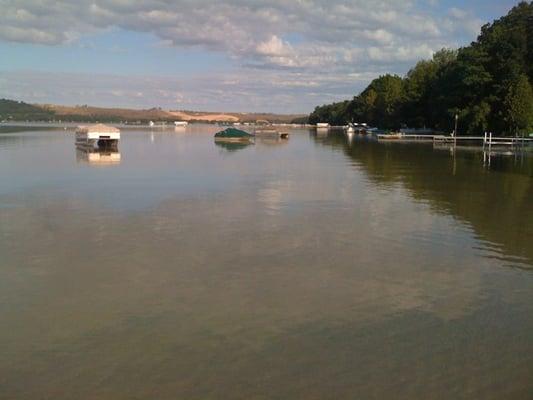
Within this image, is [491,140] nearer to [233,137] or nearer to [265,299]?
[233,137]

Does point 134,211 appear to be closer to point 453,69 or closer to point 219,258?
point 219,258

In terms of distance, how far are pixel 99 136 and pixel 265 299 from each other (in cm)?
4717

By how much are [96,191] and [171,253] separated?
39.6 feet

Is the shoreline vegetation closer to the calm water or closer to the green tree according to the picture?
the green tree

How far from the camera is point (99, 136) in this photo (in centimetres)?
5356

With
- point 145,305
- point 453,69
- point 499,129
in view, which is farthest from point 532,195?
point 453,69

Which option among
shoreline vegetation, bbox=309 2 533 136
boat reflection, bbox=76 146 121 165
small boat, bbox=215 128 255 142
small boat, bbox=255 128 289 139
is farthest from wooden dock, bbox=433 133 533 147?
boat reflection, bbox=76 146 121 165

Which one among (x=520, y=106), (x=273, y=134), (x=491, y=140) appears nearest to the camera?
(x=491, y=140)

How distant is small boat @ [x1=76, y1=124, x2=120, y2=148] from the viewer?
5347cm

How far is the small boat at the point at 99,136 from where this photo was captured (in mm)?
53469

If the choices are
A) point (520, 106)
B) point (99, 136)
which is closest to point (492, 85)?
point (520, 106)

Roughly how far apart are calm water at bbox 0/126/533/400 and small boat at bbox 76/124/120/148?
1322 inches

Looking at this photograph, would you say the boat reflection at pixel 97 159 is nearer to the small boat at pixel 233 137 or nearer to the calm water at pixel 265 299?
the calm water at pixel 265 299

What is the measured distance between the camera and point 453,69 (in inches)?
3278
